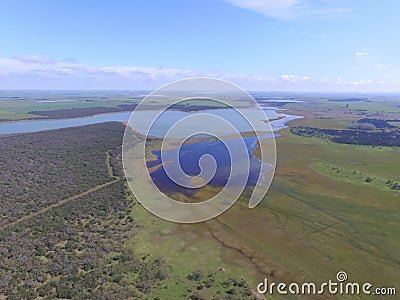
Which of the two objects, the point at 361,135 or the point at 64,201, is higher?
the point at 361,135

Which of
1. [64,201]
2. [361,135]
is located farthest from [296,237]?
[361,135]

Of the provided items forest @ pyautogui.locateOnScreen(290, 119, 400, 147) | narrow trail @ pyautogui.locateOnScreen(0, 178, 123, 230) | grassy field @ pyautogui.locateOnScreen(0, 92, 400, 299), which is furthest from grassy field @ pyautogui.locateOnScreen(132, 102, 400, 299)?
forest @ pyautogui.locateOnScreen(290, 119, 400, 147)

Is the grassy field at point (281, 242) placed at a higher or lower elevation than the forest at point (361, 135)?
lower

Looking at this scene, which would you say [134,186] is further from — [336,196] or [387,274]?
[387,274]

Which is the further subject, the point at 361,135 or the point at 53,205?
the point at 361,135

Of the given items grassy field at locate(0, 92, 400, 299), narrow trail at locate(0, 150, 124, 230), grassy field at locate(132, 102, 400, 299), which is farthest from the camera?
narrow trail at locate(0, 150, 124, 230)

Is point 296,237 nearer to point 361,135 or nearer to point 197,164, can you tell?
point 197,164

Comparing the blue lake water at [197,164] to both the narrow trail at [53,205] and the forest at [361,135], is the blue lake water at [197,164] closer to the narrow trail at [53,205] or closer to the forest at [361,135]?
the narrow trail at [53,205]

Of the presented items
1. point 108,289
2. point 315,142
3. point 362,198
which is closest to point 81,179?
point 108,289

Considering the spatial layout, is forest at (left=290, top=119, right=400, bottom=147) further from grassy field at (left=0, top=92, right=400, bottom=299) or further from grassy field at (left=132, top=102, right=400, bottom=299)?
grassy field at (left=0, top=92, right=400, bottom=299)

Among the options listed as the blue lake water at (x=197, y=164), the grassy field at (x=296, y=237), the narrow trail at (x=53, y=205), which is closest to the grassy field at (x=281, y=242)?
the grassy field at (x=296, y=237)

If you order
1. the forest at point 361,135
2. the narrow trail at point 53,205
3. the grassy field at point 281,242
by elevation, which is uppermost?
the forest at point 361,135

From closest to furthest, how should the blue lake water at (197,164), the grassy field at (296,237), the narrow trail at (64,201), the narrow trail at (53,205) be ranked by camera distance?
the grassy field at (296,237)
the narrow trail at (53,205)
the narrow trail at (64,201)
the blue lake water at (197,164)

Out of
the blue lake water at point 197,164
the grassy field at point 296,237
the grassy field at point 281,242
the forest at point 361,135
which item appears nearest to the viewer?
the grassy field at point 281,242
